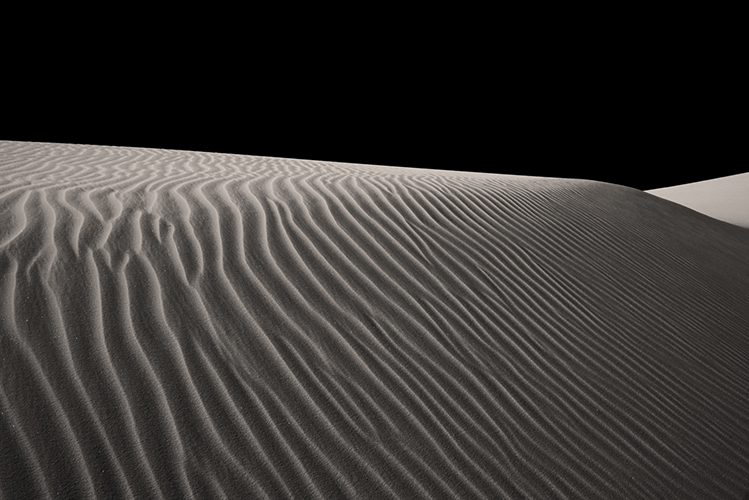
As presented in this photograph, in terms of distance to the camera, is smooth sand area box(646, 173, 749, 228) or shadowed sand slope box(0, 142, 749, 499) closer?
shadowed sand slope box(0, 142, 749, 499)

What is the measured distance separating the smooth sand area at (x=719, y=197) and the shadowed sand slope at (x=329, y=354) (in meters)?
7.99

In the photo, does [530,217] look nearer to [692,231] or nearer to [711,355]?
[711,355]

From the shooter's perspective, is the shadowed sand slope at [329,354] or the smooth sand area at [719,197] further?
the smooth sand area at [719,197]

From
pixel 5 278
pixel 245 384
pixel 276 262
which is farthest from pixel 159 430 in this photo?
pixel 276 262

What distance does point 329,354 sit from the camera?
8.75ft

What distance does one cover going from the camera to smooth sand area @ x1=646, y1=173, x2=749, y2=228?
11.2 metres

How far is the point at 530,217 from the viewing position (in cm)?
516

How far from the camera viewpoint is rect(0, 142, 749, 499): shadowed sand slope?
2049 mm

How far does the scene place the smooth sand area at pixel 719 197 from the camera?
1123 centimetres

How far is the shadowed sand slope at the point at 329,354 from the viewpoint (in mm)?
2049

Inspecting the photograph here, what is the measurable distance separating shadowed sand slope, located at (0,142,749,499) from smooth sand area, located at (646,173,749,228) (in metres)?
7.99

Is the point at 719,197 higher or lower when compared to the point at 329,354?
higher

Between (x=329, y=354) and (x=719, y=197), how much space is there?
14.0 meters

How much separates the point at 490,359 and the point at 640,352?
4.14 ft
